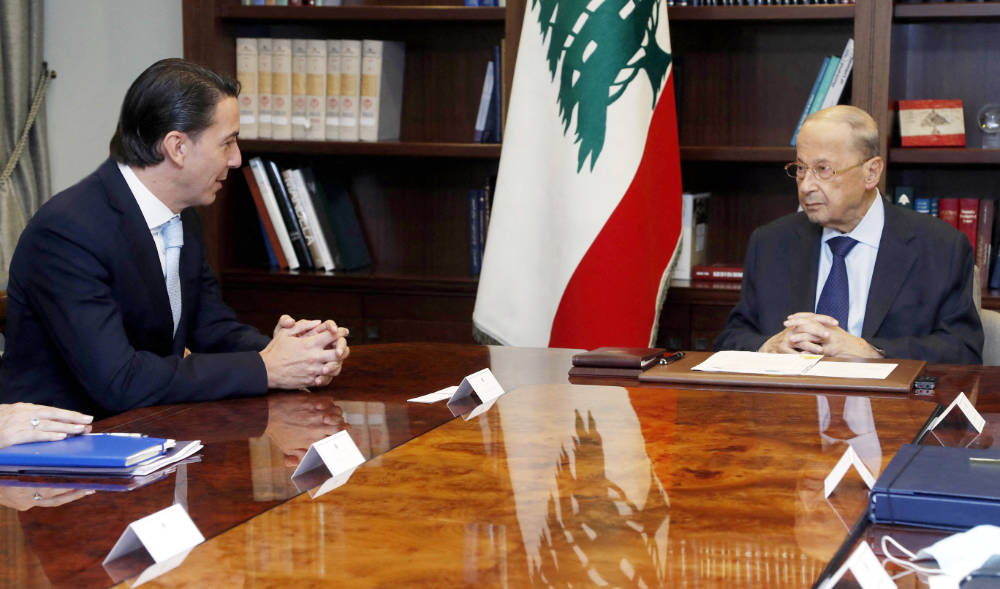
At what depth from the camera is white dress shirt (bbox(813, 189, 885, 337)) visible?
2914 millimetres

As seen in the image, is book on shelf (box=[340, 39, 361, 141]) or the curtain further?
the curtain

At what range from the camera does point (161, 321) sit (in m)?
2.34

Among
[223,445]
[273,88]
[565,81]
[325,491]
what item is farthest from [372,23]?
[325,491]

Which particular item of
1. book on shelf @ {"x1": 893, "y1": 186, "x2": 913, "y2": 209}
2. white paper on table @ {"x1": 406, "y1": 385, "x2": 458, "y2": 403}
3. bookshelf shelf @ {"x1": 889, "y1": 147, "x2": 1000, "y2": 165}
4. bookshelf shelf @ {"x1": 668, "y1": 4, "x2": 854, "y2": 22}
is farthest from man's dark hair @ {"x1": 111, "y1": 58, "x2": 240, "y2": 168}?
book on shelf @ {"x1": 893, "y1": 186, "x2": 913, "y2": 209}

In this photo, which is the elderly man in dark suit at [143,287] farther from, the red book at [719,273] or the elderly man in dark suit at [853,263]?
the red book at [719,273]

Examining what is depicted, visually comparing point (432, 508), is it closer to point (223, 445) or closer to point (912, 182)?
point (223, 445)

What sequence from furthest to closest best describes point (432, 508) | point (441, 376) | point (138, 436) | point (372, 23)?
point (372, 23)
point (441, 376)
point (138, 436)
point (432, 508)

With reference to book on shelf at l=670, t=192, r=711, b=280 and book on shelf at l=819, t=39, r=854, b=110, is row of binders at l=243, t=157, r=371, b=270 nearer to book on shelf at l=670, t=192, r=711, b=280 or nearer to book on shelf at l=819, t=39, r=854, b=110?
book on shelf at l=670, t=192, r=711, b=280

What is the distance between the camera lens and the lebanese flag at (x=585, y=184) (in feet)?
11.4

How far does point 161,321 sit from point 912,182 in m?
2.76

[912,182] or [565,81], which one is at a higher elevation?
[565,81]

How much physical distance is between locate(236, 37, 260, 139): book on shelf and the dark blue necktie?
217 centimetres

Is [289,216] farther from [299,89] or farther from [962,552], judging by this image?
[962,552]

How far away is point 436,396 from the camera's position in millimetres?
2064
